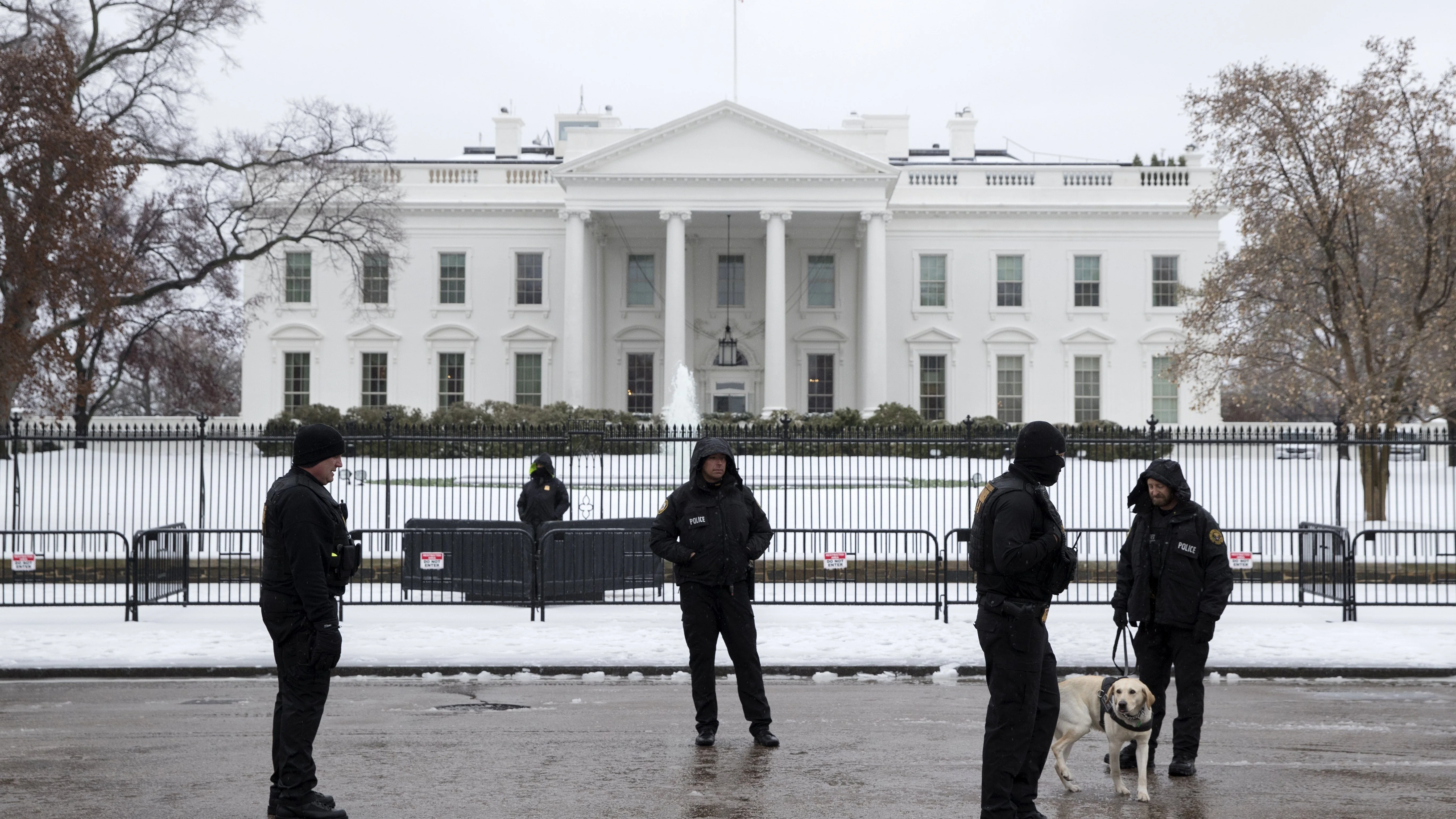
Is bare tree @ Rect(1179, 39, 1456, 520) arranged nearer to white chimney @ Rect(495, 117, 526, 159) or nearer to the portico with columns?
the portico with columns

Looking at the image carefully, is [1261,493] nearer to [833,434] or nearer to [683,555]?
[833,434]

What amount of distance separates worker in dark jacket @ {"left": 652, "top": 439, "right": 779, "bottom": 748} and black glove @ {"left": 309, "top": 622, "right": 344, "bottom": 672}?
2411mm

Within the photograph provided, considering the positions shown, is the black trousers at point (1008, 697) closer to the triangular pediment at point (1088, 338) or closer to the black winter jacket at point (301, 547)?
the black winter jacket at point (301, 547)

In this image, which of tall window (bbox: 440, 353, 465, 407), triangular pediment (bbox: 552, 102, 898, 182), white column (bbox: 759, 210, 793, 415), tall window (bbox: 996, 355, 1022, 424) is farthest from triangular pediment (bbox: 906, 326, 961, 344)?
tall window (bbox: 440, 353, 465, 407)

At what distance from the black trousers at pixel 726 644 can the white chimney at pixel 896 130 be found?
4503 cm

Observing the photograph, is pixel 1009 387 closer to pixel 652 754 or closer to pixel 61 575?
pixel 61 575

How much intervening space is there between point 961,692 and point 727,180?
119 feet

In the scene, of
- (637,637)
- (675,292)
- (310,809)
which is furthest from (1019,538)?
(675,292)

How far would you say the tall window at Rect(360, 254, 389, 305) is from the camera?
158 feet

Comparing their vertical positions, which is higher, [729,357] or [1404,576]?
[729,357]

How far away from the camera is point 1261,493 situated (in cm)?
3042

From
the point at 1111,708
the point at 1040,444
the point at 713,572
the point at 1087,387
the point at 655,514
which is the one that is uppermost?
the point at 1087,387

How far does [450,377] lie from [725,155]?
44.8 ft

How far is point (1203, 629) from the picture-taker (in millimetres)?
7480
